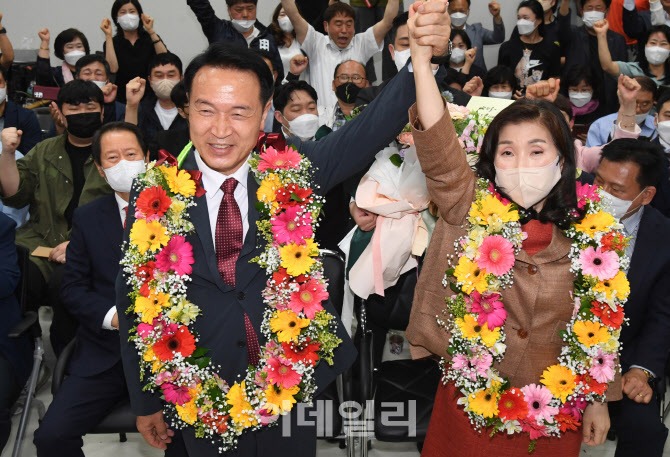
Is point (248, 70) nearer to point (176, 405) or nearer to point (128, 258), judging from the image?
point (128, 258)

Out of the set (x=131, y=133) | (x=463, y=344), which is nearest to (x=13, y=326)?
(x=131, y=133)

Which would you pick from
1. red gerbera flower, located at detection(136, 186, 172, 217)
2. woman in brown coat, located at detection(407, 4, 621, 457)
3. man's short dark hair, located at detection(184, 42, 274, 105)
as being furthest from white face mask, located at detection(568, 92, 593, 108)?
red gerbera flower, located at detection(136, 186, 172, 217)

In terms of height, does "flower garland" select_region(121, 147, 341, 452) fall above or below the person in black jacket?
below

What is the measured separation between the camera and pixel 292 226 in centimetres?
220

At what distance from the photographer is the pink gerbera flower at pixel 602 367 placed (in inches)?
89.7

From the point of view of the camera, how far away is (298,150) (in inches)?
89.7

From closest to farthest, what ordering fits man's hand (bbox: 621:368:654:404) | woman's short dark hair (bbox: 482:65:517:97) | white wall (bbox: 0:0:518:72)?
man's hand (bbox: 621:368:654:404)
woman's short dark hair (bbox: 482:65:517:97)
white wall (bbox: 0:0:518:72)

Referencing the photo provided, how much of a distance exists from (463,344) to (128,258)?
1.21m

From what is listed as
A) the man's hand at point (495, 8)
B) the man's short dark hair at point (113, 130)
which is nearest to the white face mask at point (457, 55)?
the man's hand at point (495, 8)

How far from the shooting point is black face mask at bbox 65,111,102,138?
466 cm

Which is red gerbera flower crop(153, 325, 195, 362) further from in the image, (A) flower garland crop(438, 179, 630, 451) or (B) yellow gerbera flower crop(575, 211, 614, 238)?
(B) yellow gerbera flower crop(575, 211, 614, 238)

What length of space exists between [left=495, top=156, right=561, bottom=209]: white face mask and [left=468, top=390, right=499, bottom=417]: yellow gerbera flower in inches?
27.0

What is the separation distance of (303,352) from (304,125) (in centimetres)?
292

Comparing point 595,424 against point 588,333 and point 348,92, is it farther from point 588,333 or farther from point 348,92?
point 348,92
